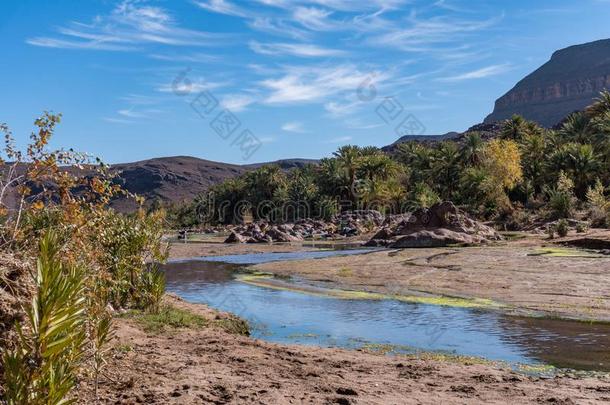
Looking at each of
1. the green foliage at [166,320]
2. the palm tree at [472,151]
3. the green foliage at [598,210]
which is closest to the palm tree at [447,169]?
the palm tree at [472,151]

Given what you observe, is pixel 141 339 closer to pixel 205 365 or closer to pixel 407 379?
pixel 205 365

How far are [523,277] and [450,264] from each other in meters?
6.29

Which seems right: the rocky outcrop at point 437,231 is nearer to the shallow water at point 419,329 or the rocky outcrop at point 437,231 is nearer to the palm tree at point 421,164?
the shallow water at point 419,329

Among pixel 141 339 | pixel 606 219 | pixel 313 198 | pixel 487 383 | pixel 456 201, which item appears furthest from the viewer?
pixel 313 198

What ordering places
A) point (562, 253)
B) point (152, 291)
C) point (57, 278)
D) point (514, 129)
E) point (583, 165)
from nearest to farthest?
point (57, 278) < point (152, 291) < point (562, 253) < point (583, 165) < point (514, 129)

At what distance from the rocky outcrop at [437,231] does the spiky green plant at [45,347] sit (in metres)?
38.1

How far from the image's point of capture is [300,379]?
30.2 ft

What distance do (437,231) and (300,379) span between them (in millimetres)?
36284

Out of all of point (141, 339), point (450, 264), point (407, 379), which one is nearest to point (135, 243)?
point (141, 339)

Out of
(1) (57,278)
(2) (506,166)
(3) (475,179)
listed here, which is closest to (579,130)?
(2) (506,166)

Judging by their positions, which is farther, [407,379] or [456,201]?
[456,201]

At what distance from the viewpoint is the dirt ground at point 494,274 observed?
18422 mm

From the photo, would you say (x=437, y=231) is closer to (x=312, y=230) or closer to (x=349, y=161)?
(x=312, y=230)

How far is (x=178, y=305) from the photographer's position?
1742 centimetres
